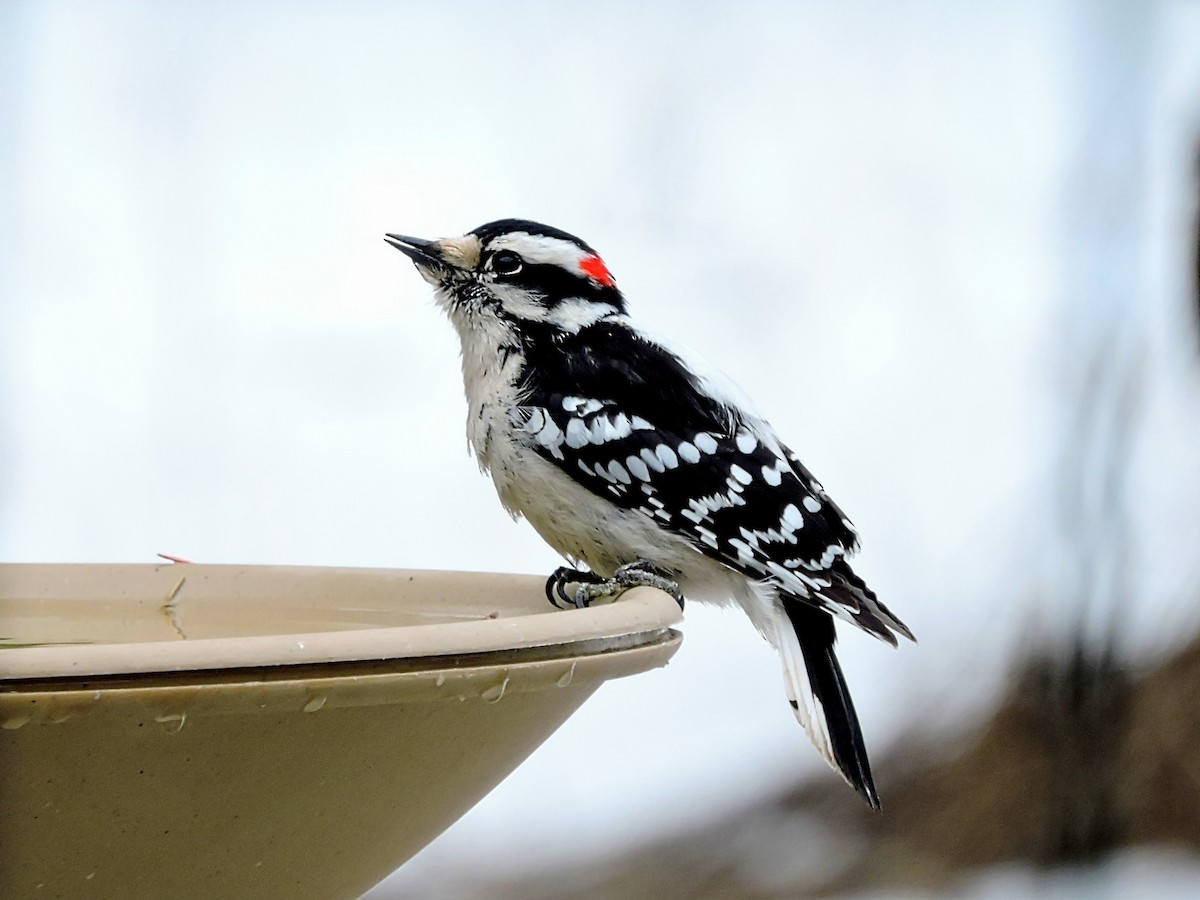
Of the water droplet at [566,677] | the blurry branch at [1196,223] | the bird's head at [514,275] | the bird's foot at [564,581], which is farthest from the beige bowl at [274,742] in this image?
the blurry branch at [1196,223]

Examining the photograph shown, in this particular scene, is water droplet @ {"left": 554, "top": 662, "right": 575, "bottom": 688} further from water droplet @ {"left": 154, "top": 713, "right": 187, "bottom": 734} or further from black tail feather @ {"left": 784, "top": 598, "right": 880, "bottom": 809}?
black tail feather @ {"left": 784, "top": 598, "right": 880, "bottom": 809}

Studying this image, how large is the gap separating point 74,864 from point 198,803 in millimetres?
66

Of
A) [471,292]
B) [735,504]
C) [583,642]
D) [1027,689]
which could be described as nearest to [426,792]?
[583,642]

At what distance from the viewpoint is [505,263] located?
4.41 feet

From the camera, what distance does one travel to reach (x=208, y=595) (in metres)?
1.01

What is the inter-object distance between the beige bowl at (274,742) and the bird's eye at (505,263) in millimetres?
605

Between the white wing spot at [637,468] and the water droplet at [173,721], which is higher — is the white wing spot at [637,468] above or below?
above

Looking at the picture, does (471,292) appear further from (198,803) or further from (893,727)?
(893,727)

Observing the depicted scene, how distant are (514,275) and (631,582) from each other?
1.23ft

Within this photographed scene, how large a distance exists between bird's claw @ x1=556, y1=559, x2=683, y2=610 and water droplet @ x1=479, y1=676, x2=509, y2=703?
47 cm

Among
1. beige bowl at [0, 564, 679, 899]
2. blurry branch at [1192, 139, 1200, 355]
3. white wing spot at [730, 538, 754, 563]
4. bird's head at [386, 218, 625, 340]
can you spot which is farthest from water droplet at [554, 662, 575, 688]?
blurry branch at [1192, 139, 1200, 355]

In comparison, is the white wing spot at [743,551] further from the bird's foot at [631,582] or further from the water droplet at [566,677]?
the water droplet at [566,677]

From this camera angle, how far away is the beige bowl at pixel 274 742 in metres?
0.55

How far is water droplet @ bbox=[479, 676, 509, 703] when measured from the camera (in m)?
0.67
